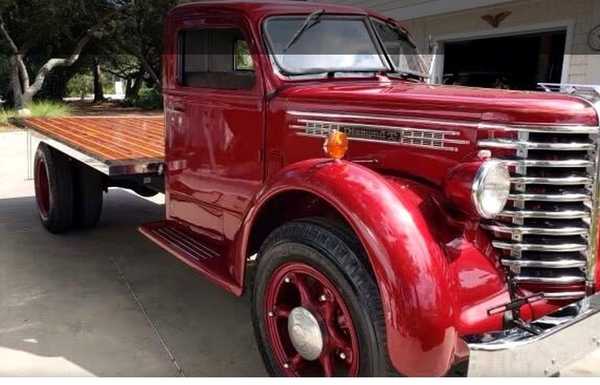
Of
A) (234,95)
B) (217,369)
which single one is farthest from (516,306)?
(234,95)

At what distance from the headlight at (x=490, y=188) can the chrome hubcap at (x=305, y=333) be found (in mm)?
815

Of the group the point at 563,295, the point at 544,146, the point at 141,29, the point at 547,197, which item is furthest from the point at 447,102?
the point at 141,29

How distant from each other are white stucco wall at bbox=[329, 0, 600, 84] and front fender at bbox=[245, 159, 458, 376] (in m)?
6.14

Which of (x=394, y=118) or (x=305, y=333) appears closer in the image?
(x=305, y=333)

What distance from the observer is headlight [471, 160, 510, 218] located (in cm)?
214

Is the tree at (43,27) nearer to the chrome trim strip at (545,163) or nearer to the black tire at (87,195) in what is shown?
the black tire at (87,195)

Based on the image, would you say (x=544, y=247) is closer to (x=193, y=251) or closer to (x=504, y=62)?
(x=193, y=251)

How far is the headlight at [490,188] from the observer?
214 cm

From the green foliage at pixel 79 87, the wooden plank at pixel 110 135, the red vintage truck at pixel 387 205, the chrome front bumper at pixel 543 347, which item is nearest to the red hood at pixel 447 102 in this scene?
the red vintage truck at pixel 387 205

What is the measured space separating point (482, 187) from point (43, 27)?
64.4 ft

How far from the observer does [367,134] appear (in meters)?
2.77

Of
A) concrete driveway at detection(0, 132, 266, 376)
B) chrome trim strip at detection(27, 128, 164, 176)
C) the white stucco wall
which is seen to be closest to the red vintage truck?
concrete driveway at detection(0, 132, 266, 376)

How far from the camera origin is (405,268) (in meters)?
2.10

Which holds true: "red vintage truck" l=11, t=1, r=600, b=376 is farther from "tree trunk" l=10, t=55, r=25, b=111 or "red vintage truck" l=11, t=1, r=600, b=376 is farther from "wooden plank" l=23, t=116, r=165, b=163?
"tree trunk" l=10, t=55, r=25, b=111
